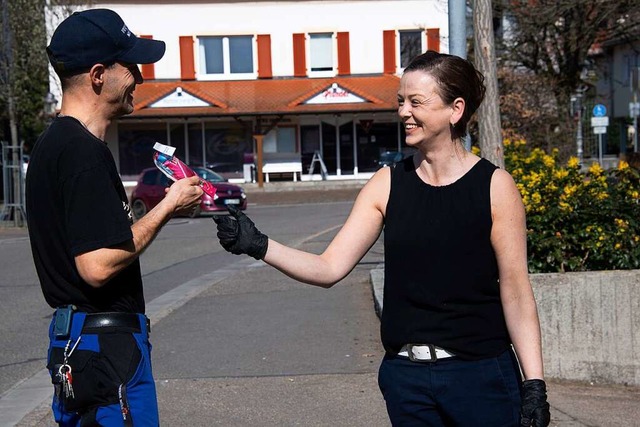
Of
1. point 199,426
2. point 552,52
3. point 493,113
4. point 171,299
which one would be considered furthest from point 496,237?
point 552,52

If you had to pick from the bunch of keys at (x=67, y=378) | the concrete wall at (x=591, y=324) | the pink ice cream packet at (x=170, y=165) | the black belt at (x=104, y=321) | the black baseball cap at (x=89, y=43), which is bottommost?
the concrete wall at (x=591, y=324)

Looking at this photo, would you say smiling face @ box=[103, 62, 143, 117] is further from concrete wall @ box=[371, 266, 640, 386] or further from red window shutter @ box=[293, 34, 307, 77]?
red window shutter @ box=[293, 34, 307, 77]

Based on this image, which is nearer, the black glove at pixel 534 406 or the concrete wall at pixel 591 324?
the black glove at pixel 534 406

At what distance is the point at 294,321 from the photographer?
9.83 metres

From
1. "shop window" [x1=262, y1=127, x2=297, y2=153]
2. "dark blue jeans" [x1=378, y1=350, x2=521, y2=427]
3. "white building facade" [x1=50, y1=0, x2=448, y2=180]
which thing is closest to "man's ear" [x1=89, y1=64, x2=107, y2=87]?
"dark blue jeans" [x1=378, y1=350, x2=521, y2=427]

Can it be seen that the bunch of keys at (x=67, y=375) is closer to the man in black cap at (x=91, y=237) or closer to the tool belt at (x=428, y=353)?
the man in black cap at (x=91, y=237)

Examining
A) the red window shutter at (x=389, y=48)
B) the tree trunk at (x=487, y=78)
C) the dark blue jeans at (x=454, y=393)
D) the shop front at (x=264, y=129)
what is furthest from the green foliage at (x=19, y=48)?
the dark blue jeans at (x=454, y=393)

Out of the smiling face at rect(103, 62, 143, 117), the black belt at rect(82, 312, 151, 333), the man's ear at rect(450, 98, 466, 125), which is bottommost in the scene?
the black belt at rect(82, 312, 151, 333)

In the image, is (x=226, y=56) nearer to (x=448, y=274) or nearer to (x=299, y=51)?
(x=299, y=51)

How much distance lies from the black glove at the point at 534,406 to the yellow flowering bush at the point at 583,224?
4298 millimetres

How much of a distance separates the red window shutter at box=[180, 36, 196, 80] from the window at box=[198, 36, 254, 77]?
45cm

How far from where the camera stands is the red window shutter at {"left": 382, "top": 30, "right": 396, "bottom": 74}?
4003 centimetres

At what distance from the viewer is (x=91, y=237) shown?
3.15 metres

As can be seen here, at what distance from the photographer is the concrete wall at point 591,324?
717 cm
